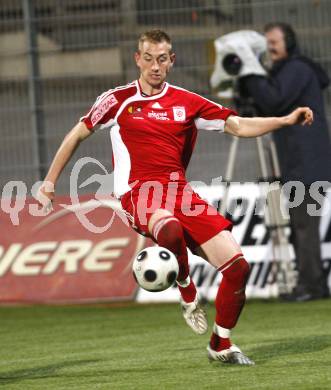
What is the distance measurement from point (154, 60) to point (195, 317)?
1.58m

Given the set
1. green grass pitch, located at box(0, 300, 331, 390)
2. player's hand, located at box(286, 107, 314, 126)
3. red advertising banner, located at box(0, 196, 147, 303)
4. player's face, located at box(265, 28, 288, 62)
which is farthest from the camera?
red advertising banner, located at box(0, 196, 147, 303)

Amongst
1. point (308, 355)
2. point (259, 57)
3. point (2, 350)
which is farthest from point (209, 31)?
point (308, 355)

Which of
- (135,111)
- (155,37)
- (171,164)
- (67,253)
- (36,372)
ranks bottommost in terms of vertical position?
(67,253)

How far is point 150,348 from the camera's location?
8273mm

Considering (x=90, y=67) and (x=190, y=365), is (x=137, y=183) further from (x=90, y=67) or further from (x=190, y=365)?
(x=90, y=67)

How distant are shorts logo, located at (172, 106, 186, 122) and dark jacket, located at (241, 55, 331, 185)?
12.8 feet

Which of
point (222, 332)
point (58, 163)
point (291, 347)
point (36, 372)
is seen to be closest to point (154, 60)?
point (58, 163)

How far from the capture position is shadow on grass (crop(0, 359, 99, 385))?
679 cm

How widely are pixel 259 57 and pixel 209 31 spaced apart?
942 mm

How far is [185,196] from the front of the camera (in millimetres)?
7164

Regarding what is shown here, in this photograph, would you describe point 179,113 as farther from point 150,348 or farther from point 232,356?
point 150,348

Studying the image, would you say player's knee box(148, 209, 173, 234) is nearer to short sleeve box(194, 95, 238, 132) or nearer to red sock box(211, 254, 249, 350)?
red sock box(211, 254, 249, 350)

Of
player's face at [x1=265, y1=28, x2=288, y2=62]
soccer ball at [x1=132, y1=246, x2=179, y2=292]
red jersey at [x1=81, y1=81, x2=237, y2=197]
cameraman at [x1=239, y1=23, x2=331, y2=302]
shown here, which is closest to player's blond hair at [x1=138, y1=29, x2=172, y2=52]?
red jersey at [x1=81, y1=81, x2=237, y2=197]

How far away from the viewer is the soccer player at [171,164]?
699cm
